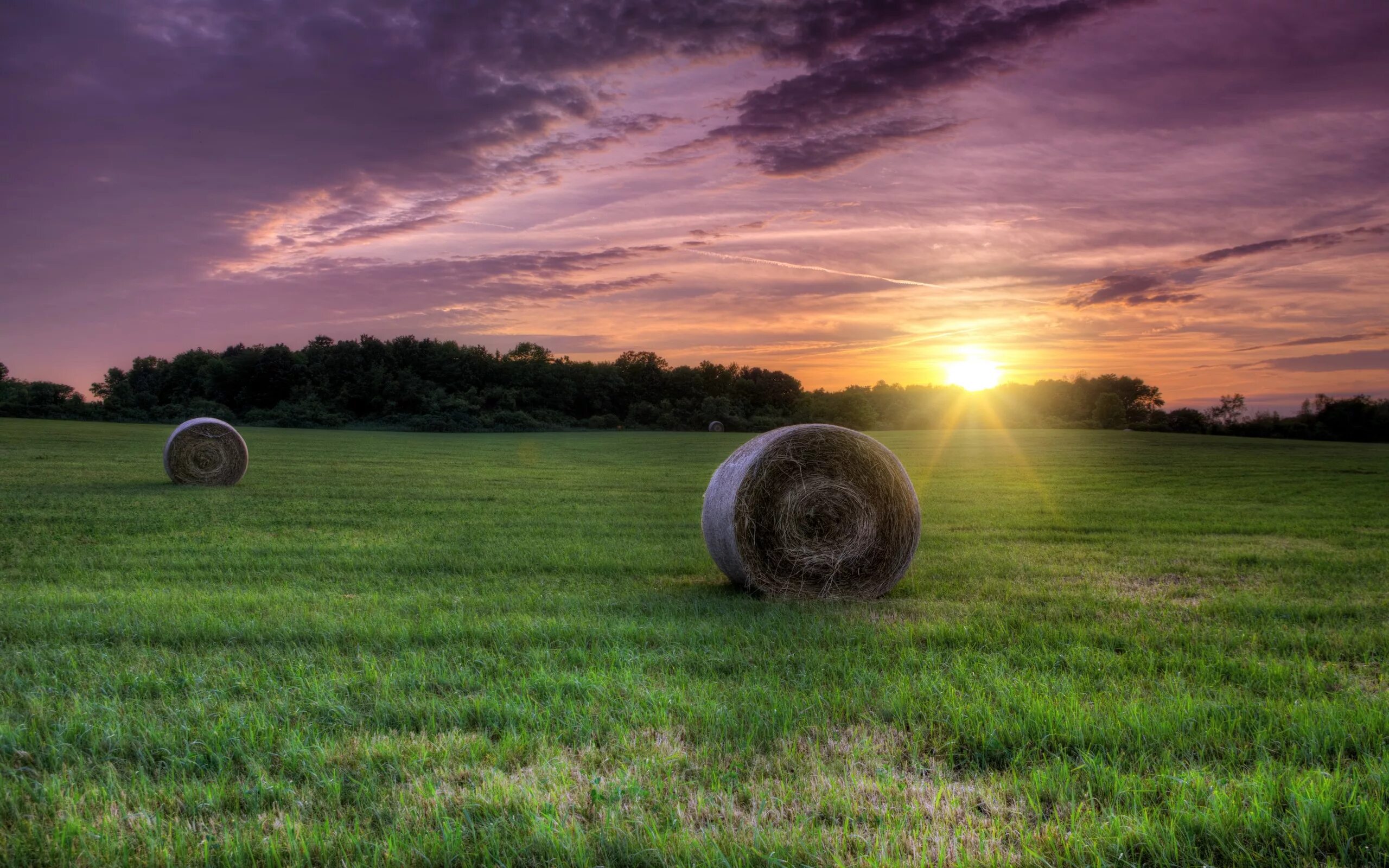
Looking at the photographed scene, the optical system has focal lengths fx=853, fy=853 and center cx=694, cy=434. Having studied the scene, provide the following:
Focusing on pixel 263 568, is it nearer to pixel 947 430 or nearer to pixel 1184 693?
pixel 1184 693

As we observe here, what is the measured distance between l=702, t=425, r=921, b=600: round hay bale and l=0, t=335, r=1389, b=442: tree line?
61539 millimetres

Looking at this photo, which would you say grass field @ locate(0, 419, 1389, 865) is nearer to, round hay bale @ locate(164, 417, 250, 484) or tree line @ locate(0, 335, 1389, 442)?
round hay bale @ locate(164, 417, 250, 484)

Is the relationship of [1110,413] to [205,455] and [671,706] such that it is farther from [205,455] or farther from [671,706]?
[671,706]

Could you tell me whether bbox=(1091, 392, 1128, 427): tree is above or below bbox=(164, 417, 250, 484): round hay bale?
above

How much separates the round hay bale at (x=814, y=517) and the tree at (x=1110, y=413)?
67202 millimetres

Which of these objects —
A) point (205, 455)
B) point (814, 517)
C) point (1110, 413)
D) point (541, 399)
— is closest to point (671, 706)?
point (814, 517)

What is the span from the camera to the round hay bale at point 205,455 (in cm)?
2181

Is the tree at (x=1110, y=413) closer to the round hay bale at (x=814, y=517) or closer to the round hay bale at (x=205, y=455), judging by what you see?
the round hay bale at (x=205, y=455)

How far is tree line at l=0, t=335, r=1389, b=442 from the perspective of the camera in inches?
2598

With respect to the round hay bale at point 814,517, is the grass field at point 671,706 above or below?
below

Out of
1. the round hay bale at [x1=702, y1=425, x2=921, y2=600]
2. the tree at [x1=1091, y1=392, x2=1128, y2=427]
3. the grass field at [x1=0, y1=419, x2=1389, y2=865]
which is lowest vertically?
the grass field at [x1=0, y1=419, x2=1389, y2=865]

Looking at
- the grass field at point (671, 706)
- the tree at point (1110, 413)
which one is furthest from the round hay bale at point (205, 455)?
the tree at point (1110, 413)

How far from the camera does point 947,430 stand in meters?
65.2

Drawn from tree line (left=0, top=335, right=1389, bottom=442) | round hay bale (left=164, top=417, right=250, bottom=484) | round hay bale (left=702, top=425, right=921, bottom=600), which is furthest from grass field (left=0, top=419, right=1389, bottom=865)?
tree line (left=0, top=335, right=1389, bottom=442)
